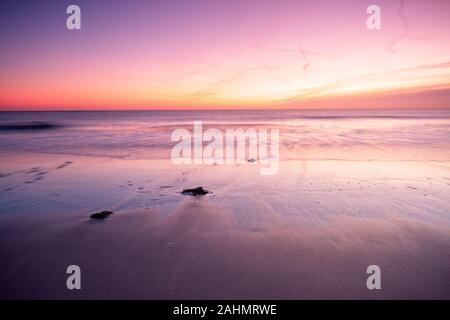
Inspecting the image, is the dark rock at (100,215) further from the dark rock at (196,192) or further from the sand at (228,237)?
the dark rock at (196,192)

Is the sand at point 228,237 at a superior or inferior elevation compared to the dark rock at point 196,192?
inferior

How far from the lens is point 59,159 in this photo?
10.5m

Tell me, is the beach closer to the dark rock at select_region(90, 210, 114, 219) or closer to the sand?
the sand

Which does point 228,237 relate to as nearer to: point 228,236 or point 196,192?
point 228,236

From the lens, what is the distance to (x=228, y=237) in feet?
12.9

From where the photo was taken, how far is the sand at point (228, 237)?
287cm

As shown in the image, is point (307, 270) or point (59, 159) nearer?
point (307, 270)

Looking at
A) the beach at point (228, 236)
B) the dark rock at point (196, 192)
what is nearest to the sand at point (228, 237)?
the beach at point (228, 236)

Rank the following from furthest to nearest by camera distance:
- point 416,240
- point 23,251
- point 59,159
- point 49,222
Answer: point 59,159 → point 49,222 → point 416,240 → point 23,251

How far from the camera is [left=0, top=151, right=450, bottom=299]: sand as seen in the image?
287 centimetres

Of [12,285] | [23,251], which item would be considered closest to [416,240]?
[12,285]
